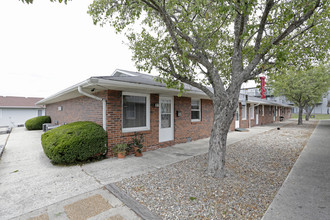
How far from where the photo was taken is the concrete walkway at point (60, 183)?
2.59m

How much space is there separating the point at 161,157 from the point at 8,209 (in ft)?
12.7

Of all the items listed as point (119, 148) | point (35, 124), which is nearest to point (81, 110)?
point (119, 148)

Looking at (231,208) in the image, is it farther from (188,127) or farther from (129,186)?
(188,127)

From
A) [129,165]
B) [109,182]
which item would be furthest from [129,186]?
[129,165]

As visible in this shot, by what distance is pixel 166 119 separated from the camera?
289 inches

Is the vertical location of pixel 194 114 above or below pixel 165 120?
above

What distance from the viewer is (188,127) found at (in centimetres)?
828

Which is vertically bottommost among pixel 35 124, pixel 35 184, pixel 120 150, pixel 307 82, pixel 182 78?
pixel 35 184

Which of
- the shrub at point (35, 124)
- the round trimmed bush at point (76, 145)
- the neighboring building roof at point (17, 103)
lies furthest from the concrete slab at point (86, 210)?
the neighboring building roof at point (17, 103)

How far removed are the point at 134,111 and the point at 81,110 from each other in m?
3.10

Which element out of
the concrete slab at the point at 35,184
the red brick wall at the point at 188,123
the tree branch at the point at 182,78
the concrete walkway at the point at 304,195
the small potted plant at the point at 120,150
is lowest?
the concrete slab at the point at 35,184

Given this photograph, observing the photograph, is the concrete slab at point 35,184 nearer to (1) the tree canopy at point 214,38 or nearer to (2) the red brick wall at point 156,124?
(2) the red brick wall at point 156,124

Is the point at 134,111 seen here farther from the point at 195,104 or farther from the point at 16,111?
the point at 16,111

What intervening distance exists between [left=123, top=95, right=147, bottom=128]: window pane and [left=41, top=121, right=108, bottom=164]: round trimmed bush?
3.44ft
